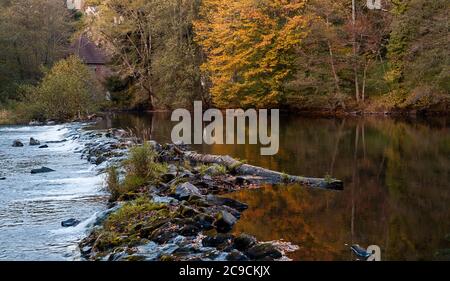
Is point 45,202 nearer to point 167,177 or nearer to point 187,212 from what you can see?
point 167,177

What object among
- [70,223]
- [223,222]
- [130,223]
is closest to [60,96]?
[70,223]

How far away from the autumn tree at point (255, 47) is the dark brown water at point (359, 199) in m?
17.0

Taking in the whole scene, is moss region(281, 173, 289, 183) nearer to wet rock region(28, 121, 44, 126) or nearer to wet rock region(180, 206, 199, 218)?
wet rock region(180, 206, 199, 218)

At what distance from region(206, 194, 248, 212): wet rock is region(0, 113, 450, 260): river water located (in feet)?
0.87

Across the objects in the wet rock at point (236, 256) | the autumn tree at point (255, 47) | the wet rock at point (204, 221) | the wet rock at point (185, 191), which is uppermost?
the autumn tree at point (255, 47)

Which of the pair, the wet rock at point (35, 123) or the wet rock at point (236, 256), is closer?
the wet rock at point (236, 256)

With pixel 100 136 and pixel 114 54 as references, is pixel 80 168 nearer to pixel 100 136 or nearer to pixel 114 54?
pixel 100 136

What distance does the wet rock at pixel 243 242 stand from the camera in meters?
8.98

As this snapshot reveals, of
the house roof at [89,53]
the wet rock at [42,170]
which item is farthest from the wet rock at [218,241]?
the house roof at [89,53]

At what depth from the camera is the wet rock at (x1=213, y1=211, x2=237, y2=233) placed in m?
10.3

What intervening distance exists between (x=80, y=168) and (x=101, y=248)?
9729 millimetres

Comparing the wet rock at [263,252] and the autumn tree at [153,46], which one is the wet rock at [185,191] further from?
the autumn tree at [153,46]

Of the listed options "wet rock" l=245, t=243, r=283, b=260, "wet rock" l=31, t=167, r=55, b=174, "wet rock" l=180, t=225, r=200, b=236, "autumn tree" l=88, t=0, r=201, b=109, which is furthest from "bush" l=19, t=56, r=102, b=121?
"wet rock" l=245, t=243, r=283, b=260
